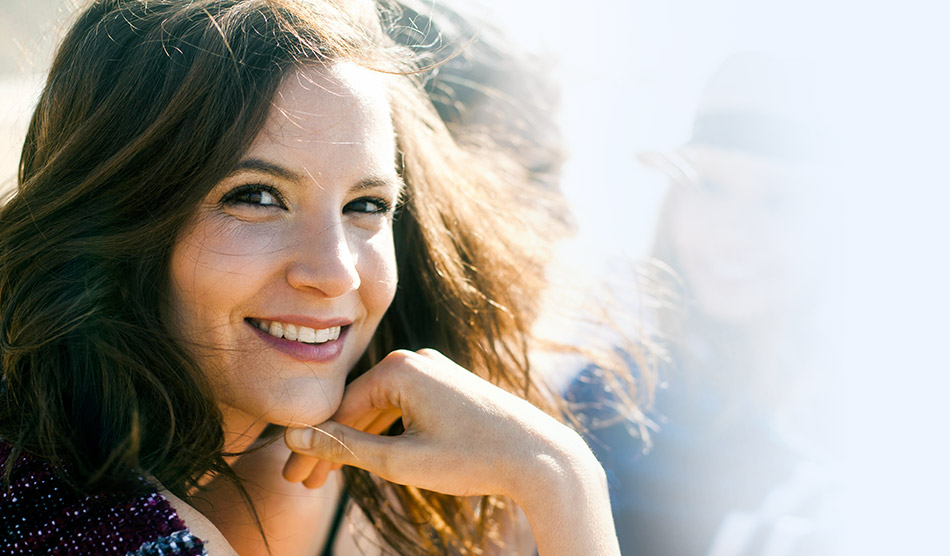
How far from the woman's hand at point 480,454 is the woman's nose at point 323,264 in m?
0.26

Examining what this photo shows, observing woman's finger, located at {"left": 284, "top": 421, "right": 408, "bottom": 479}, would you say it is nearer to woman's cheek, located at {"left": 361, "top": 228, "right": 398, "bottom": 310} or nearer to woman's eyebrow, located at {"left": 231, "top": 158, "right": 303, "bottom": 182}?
woman's cheek, located at {"left": 361, "top": 228, "right": 398, "bottom": 310}

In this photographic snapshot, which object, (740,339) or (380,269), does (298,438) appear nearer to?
(380,269)

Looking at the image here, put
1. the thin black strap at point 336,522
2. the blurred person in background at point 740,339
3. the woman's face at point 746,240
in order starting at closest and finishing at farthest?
the thin black strap at point 336,522 < the blurred person in background at point 740,339 < the woman's face at point 746,240

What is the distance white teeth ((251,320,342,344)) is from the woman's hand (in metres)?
0.16

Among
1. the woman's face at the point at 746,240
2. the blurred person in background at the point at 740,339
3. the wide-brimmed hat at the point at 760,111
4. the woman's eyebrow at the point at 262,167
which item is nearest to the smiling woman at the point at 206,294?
the woman's eyebrow at the point at 262,167

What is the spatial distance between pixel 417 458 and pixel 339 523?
2.81 feet

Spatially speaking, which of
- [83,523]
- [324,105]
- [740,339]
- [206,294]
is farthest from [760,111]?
[83,523]

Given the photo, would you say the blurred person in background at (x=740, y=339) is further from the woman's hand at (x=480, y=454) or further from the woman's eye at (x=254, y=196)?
the woman's eye at (x=254, y=196)

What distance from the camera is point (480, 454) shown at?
1.51 meters

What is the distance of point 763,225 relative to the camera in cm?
273

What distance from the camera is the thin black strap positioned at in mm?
2207

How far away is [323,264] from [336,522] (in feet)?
3.55

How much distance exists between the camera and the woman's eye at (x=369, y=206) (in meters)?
1.54

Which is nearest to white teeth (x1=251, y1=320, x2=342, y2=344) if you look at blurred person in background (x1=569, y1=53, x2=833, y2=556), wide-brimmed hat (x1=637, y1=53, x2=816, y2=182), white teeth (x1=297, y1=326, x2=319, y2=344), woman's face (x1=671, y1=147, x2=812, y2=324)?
white teeth (x1=297, y1=326, x2=319, y2=344)
